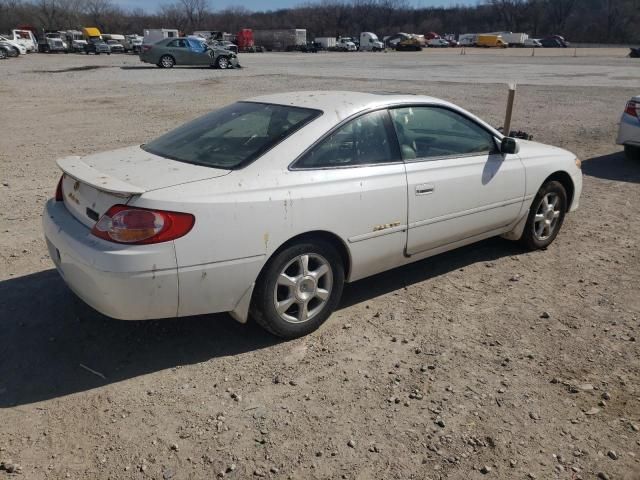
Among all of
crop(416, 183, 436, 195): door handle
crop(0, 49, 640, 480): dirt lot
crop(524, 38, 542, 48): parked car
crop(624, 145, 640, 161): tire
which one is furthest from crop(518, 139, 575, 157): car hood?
crop(524, 38, 542, 48): parked car

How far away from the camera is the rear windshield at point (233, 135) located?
3.58 meters

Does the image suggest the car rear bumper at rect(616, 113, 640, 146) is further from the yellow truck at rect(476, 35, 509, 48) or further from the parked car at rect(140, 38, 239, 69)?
the yellow truck at rect(476, 35, 509, 48)

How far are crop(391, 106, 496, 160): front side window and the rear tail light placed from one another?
177 centimetres

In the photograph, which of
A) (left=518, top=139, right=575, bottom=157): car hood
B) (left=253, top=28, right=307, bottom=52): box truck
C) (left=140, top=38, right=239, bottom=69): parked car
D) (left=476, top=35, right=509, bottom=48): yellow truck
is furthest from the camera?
(left=476, top=35, right=509, bottom=48): yellow truck

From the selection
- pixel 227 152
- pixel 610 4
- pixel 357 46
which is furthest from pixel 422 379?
pixel 610 4

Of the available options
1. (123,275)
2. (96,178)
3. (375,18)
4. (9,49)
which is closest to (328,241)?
(123,275)

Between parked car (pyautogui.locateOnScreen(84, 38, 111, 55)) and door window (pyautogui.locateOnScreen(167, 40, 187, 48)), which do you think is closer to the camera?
door window (pyautogui.locateOnScreen(167, 40, 187, 48))

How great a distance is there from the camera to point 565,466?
103 inches

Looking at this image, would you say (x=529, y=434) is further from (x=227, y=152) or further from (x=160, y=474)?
(x=227, y=152)

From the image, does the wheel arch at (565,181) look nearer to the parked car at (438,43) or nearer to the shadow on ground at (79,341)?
the shadow on ground at (79,341)

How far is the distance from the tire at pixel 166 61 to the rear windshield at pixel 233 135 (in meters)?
30.2

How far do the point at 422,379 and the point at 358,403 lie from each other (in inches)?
17.9

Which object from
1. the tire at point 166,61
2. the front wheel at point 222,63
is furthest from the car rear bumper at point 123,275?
the tire at point 166,61

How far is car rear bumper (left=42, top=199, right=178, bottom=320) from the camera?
117 inches
